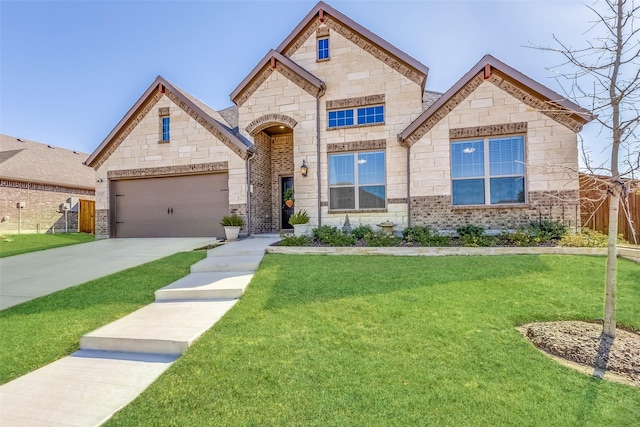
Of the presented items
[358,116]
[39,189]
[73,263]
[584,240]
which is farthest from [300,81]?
[39,189]

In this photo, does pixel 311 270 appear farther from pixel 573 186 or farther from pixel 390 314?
pixel 573 186

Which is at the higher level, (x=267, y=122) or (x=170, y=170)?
(x=267, y=122)

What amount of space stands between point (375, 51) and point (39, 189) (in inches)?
794

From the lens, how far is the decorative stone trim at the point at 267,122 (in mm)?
11461

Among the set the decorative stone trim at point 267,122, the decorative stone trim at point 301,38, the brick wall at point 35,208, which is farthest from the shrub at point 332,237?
the brick wall at point 35,208

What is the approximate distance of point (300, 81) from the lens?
1136 cm

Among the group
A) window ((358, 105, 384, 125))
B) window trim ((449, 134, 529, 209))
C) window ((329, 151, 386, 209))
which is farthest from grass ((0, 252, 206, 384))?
window trim ((449, 134, 529, 209))

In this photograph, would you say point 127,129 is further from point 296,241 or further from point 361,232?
point 361,232

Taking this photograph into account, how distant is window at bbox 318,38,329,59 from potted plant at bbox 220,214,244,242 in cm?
675

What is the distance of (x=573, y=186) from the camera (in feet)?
29.4

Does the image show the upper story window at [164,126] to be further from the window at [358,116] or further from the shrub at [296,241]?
the shrub at [296,241]

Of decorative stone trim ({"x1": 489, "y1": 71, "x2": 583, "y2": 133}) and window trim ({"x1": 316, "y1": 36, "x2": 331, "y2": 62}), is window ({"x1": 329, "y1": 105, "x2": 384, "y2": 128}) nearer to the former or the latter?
Result: window trim ({"x1": 316, "y1": 36, "x2": 331, "y2": 62})

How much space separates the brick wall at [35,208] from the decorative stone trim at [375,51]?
18.8 metres

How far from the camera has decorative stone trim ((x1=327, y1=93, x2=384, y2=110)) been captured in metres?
10.8
